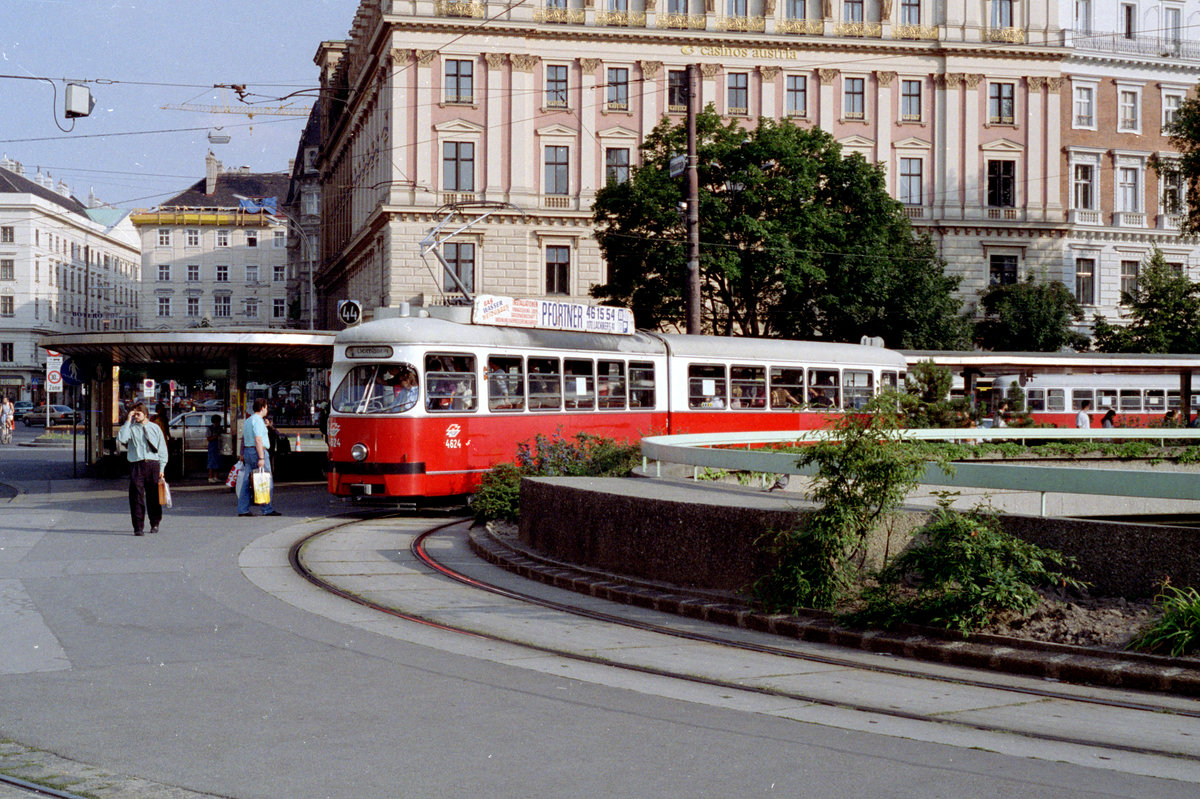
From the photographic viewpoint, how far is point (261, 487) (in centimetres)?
1972

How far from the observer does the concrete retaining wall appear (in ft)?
29.9

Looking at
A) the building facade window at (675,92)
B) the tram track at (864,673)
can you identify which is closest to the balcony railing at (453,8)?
the building facade window at (675,92)

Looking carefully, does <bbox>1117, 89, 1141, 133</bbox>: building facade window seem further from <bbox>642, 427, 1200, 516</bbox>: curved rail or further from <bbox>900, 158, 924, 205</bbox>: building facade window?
<bbox>642, 427, 1200, 516</bbox>: curved rail

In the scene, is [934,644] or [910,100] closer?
[934,644]

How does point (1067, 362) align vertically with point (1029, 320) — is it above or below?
below

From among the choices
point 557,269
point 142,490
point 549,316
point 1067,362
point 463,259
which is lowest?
point 142,490

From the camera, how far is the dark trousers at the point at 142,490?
1695 cm

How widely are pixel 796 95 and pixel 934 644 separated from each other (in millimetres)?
51241

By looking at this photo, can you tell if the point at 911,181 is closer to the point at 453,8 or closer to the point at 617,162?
the point at 617,162

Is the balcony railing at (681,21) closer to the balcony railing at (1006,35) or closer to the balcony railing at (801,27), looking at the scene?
the balcony railing at (801,27)

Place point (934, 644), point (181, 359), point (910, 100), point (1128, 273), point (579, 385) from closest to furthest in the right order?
point (934, 644), point (579, 385), point (181, 359), point (910, 100), point (1128, 273)

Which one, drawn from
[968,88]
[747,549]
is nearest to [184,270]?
[968,88]

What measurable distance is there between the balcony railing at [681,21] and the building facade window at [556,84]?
184 inches

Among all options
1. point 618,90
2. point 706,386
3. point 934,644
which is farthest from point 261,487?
point 618,90
